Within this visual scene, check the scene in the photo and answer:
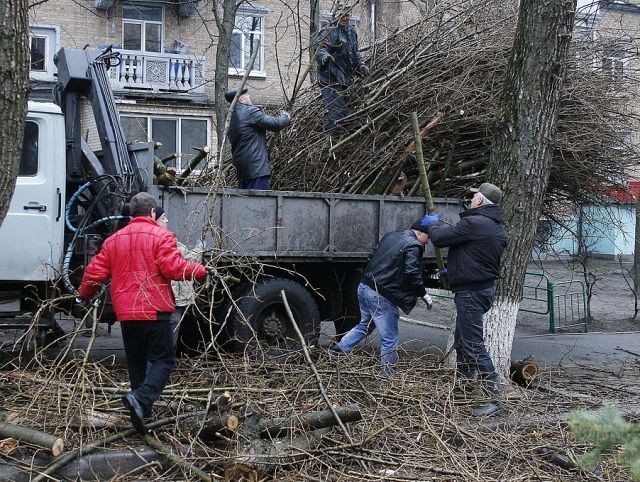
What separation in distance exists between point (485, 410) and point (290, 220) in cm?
287

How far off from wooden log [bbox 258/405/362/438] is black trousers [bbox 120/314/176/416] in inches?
29.2

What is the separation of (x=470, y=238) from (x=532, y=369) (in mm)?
1618

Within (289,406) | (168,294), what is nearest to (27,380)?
(168,294)

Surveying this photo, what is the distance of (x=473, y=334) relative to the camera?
7.24m

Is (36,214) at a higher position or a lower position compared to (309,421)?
higher

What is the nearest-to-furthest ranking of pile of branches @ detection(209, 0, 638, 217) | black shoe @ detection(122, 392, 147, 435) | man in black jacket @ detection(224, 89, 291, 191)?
black shoe @ detection(122, 392, 147, 435)
man in black jacket @ detection(224, 89, 291, 191)
pile of branches @ detection(209, 0, 638, 217)

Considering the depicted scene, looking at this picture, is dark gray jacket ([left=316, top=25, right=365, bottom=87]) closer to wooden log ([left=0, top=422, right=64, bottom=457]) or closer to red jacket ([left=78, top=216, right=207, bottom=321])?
red jacket ([left=78, top=216, right=207, bottom=321])

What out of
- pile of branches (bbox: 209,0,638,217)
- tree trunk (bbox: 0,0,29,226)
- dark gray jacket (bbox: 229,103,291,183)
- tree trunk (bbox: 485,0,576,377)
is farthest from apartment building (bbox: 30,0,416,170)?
tree trunk (bbox: 0,0,29,226)

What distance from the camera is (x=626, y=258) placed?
83.3 feet

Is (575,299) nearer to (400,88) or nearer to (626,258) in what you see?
(400,88)

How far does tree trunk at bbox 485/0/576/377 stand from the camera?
299 inches

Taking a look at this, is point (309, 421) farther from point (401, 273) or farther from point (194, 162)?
point (194, 162)

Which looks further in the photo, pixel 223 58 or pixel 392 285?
pixel 223 58

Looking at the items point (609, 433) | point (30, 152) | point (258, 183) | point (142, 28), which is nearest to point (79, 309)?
point (30, 152)
